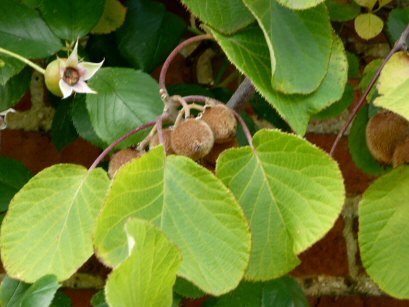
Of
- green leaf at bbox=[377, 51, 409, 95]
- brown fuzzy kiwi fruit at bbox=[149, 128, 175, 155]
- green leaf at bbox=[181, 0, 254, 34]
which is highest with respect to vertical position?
green leaf at bbox=[181, 0, 254, 34]

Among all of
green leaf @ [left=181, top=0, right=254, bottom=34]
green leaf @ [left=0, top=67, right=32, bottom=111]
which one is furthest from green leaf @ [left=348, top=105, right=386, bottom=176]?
green leaf @ [left=0, top=67, right=32, bottom=111]

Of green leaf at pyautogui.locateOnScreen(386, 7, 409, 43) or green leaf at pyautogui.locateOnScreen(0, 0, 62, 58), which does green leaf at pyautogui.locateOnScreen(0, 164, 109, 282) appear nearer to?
green leaf at pyautogui.locateOnScreen(0, 0, 62, 58)

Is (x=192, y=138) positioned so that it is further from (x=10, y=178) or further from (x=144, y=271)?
(x=10, y=178)

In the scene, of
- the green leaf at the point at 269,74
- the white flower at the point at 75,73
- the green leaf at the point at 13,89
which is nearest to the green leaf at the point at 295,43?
→ the green leaf at the point at 269,74

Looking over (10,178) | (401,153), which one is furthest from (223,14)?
(10,178)

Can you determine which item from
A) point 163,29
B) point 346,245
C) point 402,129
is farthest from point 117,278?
point 346,245

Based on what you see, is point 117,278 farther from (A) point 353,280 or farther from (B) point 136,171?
(A) point 353,280

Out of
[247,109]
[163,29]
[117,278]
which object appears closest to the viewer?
[117,278]
